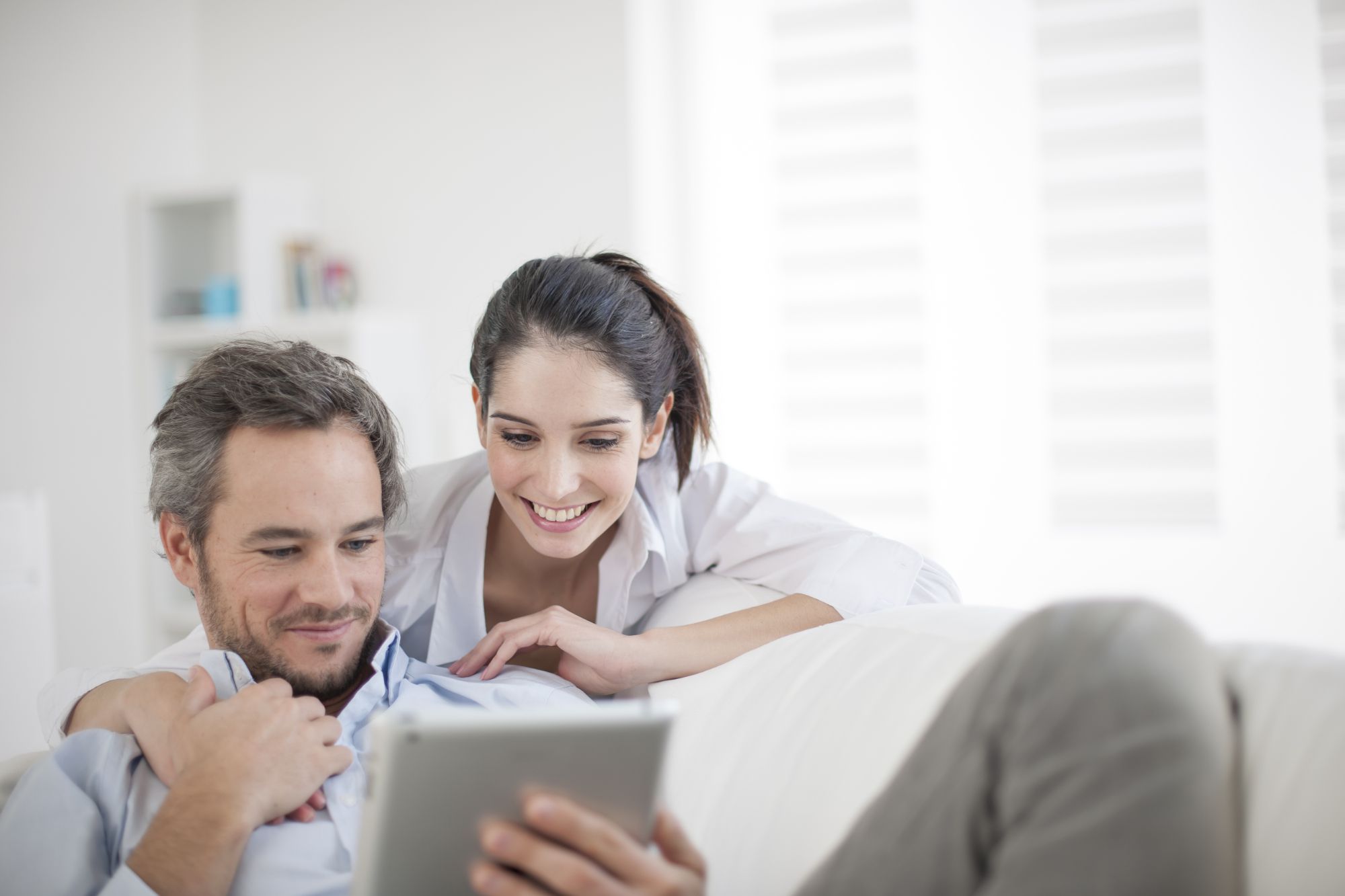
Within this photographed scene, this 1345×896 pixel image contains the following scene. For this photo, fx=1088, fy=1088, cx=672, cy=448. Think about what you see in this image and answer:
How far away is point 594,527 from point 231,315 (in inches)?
110

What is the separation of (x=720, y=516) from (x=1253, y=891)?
42.2 inches

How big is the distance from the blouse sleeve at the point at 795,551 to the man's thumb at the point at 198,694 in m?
0.80

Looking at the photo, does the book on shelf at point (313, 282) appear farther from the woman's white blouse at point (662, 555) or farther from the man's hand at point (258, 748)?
the man's hand at point (258, 748)

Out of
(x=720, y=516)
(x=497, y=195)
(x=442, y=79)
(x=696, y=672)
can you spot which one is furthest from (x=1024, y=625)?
(x=442, y=79)

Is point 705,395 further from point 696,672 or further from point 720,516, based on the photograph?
point 696,672

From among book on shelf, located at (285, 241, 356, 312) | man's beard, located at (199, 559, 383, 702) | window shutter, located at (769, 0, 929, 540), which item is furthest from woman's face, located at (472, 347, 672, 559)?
book on shelf, located at (285, 241, 356, 312)

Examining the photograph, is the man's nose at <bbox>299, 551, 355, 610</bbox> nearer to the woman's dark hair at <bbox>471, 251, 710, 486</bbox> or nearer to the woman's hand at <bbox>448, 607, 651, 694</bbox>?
the woman's hand at <bbox>448, 607, 651, 694</bbox>

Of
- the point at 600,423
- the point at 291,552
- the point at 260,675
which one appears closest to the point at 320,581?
the point at 291,552

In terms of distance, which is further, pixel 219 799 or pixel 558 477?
pixel 558 477

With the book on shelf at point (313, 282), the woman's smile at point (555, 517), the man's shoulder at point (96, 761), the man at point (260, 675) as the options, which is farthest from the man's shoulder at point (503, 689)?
the book on shelf at point (313, 282)

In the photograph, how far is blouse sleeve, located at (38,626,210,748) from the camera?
1.37 metres

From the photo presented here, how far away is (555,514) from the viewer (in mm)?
1647

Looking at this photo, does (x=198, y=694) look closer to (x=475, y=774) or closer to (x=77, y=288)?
(x=475, y=774)

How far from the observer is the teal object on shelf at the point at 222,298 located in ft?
13.0
